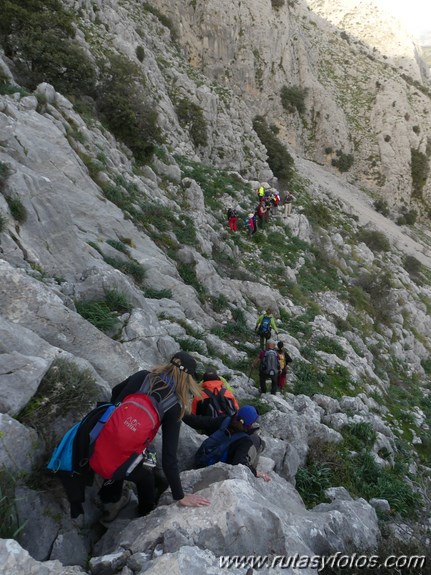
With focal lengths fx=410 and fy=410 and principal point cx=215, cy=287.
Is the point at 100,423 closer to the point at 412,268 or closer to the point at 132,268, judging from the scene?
the point at 132,268

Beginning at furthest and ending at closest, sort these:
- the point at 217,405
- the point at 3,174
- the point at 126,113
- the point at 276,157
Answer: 1. the point at 276,157
2. the point at 126,113
3. the point at 3,174
4. the point at 217,405

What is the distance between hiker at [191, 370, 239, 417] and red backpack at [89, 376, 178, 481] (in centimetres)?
231

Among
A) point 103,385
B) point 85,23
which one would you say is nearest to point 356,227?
point 85,23

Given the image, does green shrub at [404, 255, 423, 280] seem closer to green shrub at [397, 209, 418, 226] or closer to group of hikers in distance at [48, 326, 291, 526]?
green shrub at [397, 209, 418, 226]

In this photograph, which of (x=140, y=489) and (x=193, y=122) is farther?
(x=193, y=122)

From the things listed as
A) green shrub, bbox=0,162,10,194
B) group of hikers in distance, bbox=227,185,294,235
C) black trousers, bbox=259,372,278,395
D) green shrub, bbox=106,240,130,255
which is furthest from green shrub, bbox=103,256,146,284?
group of hikers in distance, bbox=227,185,294,235

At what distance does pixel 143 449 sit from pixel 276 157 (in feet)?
113

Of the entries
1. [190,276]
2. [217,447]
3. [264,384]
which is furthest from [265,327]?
[217,447]

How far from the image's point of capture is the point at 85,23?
2339 cm

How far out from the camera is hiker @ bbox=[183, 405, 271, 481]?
4770 millimetres

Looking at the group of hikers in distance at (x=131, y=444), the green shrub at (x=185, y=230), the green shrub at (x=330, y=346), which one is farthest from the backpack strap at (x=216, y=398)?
the green shrub at (x=185, y=230)

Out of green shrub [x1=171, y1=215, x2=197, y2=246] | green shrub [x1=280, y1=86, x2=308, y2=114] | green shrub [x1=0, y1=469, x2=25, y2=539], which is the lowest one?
green shrub [x1=171, y1=215, x2=197, y2=246]

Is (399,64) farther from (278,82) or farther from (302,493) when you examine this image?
(302,493)

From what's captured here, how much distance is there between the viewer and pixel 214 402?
5.98 meters
